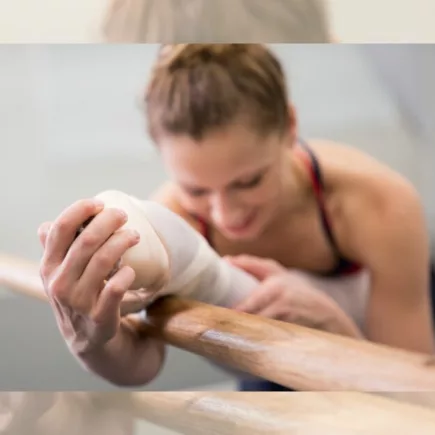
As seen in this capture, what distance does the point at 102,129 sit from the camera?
65 centimetres

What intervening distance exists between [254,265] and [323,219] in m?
0.08

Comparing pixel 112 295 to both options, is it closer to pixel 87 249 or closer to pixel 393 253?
pixel 87 249

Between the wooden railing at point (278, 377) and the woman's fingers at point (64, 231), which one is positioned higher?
the woman's fingers at point (64, 231)

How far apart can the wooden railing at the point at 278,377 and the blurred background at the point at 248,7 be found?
0.70ft

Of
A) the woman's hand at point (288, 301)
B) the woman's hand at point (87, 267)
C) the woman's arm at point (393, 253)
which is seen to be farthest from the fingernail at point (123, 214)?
the woman's arm at point (393, 253)

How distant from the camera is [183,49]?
65 cm

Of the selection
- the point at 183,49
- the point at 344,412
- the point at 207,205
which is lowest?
the point at 344,412

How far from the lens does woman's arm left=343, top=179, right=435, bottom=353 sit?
2.12ft

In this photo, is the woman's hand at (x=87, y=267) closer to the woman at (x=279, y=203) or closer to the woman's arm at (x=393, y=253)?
the woman at (x=279, y=203)

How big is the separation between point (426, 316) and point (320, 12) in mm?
302

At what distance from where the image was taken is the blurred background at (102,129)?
2.08 ft

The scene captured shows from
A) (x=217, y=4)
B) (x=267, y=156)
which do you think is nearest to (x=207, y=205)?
(x=267, y=156)

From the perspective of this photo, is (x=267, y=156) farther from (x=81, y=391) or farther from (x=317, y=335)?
(x=81, y=391)

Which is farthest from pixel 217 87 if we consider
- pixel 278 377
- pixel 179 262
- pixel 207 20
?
pixel 278 377
